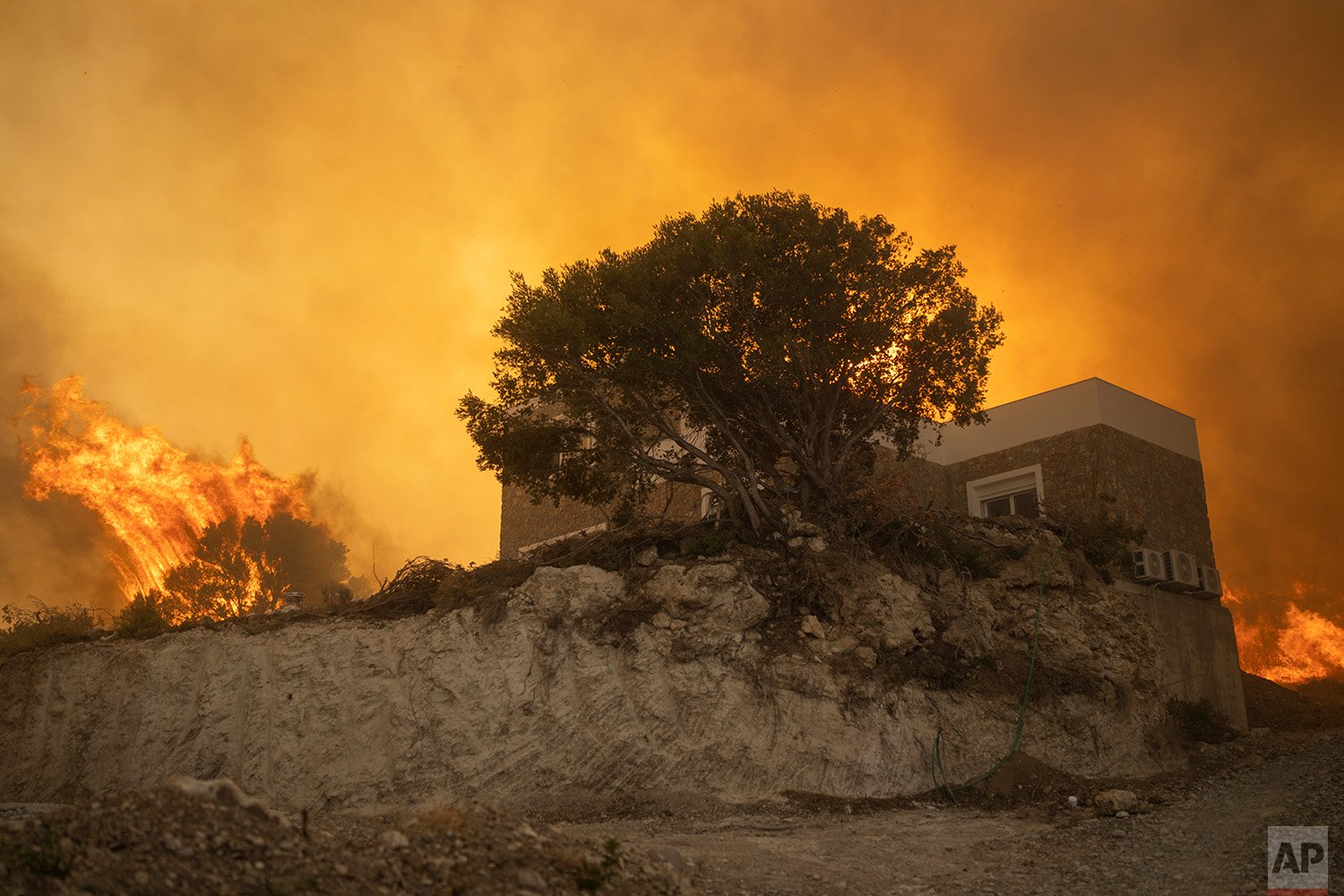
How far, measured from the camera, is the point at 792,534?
16781 mm

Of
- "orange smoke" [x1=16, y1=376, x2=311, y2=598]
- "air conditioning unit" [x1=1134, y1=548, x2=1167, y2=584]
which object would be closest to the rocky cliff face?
"air conditioning unit" [x1=1134, y1=548, x2=1167, y2=584]

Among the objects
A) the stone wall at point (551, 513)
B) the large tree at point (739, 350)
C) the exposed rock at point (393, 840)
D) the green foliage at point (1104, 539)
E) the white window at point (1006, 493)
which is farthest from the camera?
the stone wall at point (551, 513)

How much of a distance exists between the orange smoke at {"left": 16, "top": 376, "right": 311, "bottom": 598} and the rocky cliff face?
68.2 ft

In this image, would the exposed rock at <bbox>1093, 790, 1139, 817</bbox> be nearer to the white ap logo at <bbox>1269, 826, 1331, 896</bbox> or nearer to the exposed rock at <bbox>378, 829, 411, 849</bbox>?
the white ap logo at <bbox>1269, 826, 1331, 896</bbox>

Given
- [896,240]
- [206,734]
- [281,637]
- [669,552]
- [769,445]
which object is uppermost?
[896,240]

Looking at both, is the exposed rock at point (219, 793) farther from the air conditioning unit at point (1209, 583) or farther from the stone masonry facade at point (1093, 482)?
the air conditioning unit at point (1209, 583)

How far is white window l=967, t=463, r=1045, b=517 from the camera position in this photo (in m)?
22.6

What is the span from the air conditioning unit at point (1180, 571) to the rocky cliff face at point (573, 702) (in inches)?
182

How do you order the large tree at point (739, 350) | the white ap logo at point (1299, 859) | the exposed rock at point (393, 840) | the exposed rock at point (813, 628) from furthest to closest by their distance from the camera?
the large tree at point (739, 350) → the exposed rock at point (813, 628) → the white ap logo at point (1299, 859) → the exposed rock at point (393, 840)

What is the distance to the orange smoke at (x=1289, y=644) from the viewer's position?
92.6ft

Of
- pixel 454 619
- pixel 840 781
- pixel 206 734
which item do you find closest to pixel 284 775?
pixel 206 734

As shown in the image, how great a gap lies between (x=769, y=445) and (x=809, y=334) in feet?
8.94

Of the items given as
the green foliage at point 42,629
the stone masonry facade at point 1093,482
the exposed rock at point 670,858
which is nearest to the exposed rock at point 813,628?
the stone masonry facade at point 1093,482

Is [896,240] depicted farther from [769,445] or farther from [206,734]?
[206,734]
